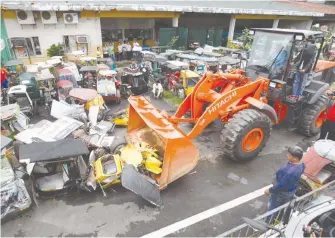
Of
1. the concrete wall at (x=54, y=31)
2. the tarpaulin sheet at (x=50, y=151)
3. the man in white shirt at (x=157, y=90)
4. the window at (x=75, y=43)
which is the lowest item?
the man in white shirt at (x=157, y=90)

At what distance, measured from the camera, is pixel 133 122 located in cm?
566

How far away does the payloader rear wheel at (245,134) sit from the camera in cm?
483

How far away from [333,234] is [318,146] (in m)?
1.86

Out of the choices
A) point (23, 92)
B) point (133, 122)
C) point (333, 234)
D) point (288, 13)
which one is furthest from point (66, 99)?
point (288, 13)

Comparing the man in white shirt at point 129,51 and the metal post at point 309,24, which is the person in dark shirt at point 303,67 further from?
the metal post at point 309,24

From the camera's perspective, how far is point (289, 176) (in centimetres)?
320

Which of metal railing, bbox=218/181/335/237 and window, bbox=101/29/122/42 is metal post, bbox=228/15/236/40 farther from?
metal railing, bbox=218/181/335/237

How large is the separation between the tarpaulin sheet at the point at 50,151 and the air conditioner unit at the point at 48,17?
10.2m

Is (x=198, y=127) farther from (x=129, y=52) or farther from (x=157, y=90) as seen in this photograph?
(x=129, y=52)

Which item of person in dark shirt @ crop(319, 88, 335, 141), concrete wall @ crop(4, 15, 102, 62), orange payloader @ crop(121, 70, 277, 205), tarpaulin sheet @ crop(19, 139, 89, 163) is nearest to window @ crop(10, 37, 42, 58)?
concrete wall @ crop(4, 15, 102, 62)

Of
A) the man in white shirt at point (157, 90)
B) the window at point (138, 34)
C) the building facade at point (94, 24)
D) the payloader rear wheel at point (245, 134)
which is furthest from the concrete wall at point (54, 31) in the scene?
the payloader rear wheel at point (245, 134)

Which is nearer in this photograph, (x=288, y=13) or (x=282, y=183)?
(x=282, y=183)

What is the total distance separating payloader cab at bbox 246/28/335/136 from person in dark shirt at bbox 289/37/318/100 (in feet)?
0.06

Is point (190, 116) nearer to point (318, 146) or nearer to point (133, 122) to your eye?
point (133, 122)
